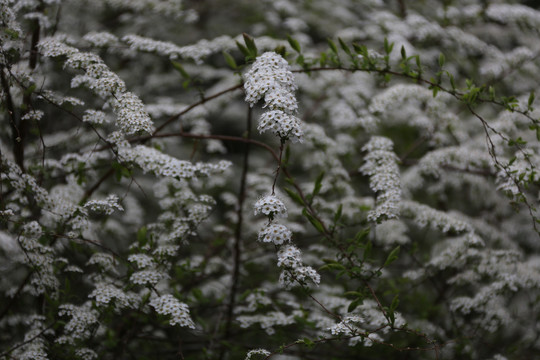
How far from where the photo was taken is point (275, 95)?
1.90m

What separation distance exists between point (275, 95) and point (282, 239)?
58 centimetres

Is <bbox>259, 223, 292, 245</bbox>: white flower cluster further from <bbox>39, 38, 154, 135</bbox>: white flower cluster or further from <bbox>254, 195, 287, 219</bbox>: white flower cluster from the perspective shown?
<bbox>39, 38, 154, 135</bbox>: white flower cluster

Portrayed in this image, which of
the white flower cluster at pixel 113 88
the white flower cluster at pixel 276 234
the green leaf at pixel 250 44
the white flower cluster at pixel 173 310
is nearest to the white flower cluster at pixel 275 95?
the green leaf at pixel 250 44

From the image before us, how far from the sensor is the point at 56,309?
7.75 feet

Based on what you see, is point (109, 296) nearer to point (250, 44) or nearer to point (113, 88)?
point (113, 88)

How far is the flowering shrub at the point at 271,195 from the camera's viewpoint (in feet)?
7.49

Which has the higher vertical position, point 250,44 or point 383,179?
point 250,44

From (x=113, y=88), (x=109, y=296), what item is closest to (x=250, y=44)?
(x=113, y=88)

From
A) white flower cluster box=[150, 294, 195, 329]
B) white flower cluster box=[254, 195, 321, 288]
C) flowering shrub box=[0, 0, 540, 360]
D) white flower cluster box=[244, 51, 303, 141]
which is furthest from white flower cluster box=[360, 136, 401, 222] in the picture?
white flower cluster box=[150, 294, 195, 329]

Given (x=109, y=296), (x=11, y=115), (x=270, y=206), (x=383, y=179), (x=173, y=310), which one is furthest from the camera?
(x=383, y=179)

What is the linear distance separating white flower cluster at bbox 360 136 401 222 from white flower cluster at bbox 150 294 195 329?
3.32 ft

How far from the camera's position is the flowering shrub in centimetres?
228

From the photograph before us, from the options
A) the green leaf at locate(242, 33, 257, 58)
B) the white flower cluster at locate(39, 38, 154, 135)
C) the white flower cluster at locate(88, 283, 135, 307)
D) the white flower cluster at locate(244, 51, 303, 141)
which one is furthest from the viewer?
the green leaf at locate(242, 33, 257, 58)

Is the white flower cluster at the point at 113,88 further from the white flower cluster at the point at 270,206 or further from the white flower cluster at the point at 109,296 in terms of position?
the white flower cluster at the point at 109,296
